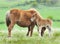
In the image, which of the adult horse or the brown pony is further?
the brown pony

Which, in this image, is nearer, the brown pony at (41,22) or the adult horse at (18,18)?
the adult horse at (18,18)

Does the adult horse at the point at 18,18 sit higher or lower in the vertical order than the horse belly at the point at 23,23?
higher

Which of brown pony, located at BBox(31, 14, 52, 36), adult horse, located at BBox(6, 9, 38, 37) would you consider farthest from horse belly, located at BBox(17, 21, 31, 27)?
brown pony, located at BBox(31, 14, 52, 36)

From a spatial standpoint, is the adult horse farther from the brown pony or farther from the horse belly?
the brown pony

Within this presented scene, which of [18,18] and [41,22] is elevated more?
[18,18]

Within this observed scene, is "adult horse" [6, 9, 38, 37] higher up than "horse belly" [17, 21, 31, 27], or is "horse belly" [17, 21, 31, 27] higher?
"adult horse" [6, 9, 38, 37]

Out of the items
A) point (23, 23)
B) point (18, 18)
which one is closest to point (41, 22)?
point (23, 23)

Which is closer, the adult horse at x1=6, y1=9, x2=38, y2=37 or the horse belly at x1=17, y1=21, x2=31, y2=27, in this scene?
the adult horse at x1=6, y1=9, x2=38, y2=37

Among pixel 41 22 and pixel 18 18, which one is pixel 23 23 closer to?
pixel 18 18

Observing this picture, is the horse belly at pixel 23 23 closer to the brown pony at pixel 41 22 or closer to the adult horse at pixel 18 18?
the adult horse at pixel 18 18

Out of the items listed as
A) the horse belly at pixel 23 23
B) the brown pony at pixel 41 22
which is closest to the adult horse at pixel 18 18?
the horse belly at pixel 23 23

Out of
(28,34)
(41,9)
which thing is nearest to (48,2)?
(41,9)

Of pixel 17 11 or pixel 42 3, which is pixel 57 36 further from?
pixel 42 3

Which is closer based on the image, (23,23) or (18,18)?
(18,18)
